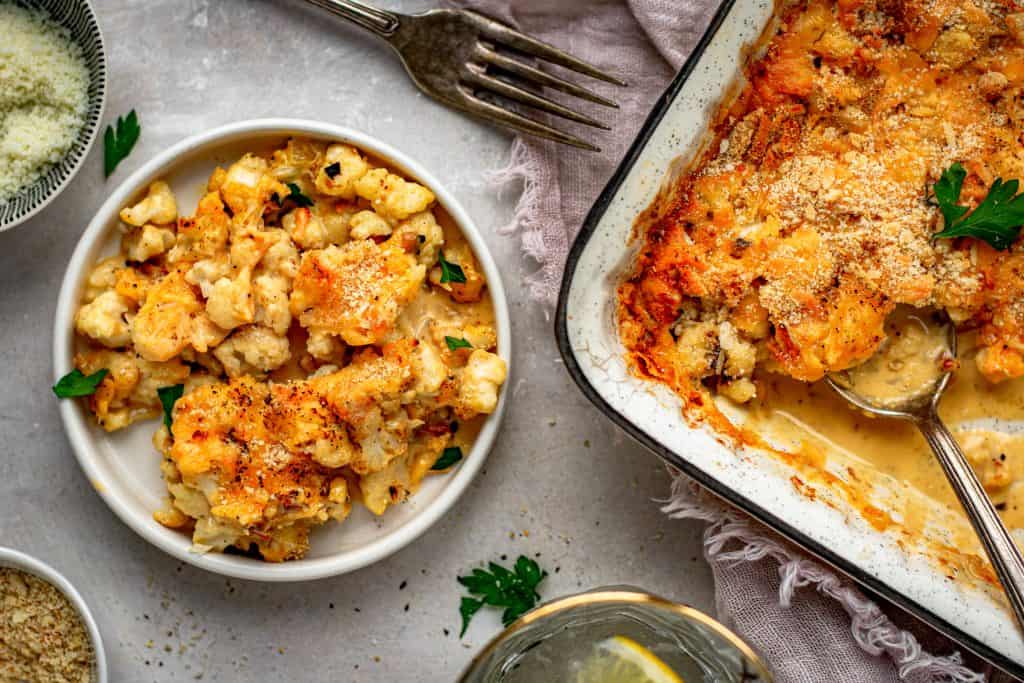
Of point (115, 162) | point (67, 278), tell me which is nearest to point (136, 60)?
point (115, 162)

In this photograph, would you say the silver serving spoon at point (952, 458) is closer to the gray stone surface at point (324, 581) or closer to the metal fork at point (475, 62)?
the gray stone surface at point (324, 581)

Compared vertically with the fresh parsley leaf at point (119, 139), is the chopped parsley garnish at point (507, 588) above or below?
below

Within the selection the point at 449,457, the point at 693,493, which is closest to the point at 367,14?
the point at 449,457

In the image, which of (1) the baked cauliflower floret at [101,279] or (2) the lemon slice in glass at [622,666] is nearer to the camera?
(2) the lemon slice in glass at [622,666]

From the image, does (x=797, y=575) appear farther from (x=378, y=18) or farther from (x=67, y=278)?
(x=67, y=278)

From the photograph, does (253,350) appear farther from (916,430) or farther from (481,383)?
(916,430)

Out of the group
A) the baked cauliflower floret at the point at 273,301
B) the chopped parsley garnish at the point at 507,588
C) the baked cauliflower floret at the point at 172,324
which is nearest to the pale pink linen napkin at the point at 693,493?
the chopped parsley garnish at the point at 507,588

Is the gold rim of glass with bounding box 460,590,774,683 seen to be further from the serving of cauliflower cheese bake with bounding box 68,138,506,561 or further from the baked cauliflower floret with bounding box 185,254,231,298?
the baked cauliflower floret with bounding box 185,254,231,298
